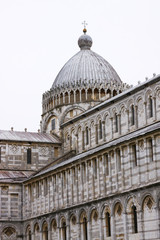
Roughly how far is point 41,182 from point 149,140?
17.6 metres

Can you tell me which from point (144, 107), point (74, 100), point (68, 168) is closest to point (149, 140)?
point (144, 107)

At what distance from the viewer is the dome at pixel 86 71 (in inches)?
2478

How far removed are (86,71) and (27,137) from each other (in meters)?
10.4

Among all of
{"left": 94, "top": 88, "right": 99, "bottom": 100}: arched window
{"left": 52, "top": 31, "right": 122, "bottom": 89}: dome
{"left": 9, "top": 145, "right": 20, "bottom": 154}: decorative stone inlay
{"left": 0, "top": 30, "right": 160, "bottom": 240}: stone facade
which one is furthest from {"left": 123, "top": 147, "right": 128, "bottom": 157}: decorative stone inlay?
→ {"left": 52, "top": 31, "right": 122, "bottom": 89}: dome

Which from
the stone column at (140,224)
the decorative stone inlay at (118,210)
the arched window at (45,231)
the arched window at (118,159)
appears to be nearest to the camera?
the stone column at (140,224)

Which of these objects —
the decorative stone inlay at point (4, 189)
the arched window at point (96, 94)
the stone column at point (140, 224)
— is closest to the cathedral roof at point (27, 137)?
the decorative stone inlay at point (4, 189)

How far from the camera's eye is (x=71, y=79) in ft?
208

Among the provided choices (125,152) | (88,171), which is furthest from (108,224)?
(125,152)

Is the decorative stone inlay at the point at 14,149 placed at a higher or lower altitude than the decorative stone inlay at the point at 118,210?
higher

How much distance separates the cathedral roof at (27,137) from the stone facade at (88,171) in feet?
0.35

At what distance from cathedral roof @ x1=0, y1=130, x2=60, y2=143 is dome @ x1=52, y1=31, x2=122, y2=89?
20.4 feet

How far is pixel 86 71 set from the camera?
210 ft

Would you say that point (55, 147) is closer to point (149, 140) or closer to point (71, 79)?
point (71, 79)

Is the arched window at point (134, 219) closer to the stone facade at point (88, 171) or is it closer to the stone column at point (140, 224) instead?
the stone facade at point (88, 171)
